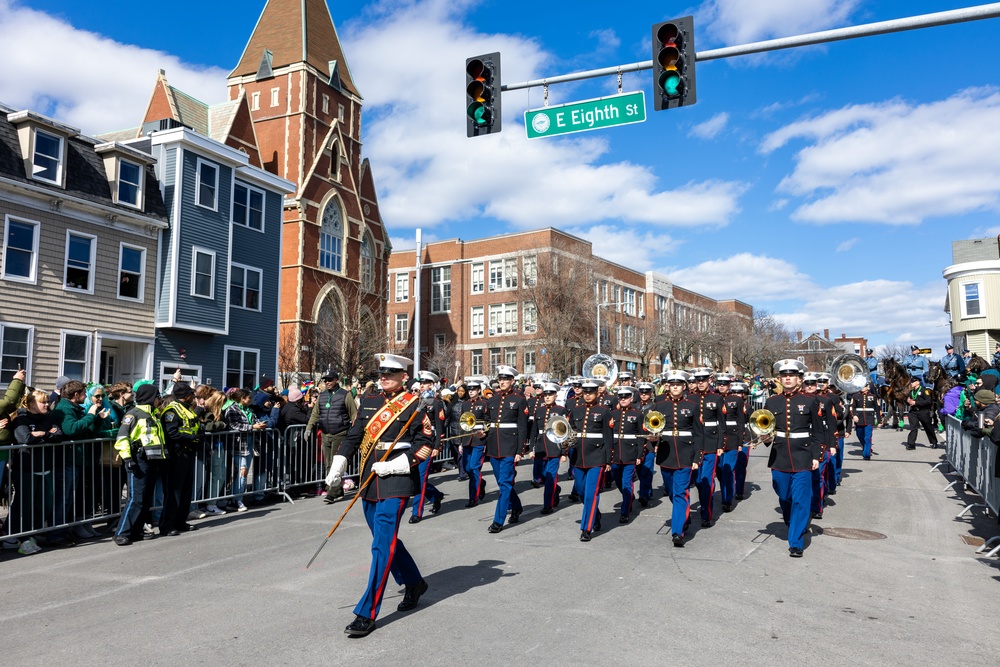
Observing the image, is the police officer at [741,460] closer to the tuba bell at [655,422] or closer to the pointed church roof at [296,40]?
the tuba bell at [655,422]

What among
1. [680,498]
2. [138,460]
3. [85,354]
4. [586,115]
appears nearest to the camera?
[680,498]

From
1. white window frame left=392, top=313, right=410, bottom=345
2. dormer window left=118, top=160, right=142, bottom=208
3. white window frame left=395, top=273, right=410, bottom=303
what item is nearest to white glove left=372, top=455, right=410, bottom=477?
dormer window left=118, top=160, right=142, bottom=208

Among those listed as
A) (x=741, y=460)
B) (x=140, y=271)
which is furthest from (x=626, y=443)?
(x=140, y=271)

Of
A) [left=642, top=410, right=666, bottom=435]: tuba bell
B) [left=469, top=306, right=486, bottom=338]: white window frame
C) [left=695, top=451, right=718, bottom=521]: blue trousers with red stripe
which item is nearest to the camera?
[left=642, top=410, right=666, bottom=435]: tuba bell

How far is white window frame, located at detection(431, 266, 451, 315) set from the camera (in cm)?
6185

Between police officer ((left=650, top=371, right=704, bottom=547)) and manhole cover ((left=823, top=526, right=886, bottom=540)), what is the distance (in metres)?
1.82

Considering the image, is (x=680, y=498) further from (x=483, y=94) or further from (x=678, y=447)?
(x=483, y=94)

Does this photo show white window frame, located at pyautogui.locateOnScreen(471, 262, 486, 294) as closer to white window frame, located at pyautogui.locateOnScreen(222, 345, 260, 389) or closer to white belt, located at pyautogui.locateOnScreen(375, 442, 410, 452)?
white window frame, located at pyautogui.locateOnScreen(222, 345, 260, 389)

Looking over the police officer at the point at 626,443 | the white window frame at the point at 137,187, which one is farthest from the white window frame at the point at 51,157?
the police officer at the point at 626,443

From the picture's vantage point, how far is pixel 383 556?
575 centimetres

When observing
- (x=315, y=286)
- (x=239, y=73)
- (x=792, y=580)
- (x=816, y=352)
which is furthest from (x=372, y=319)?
(x=816, y=352)

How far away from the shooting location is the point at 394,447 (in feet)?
19.8

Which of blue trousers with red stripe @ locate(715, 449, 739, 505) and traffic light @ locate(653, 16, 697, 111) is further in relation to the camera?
blue trousers with red stripe @ locate(715, 449, 739, 505)

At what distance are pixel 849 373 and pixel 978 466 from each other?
707 centimetres
